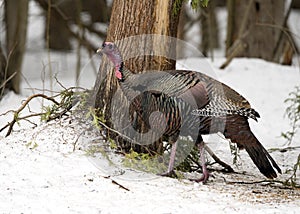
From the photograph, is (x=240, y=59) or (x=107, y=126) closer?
(x=107, y=126)

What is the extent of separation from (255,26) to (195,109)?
5.93m

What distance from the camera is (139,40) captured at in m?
5.45

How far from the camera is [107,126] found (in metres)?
5.41

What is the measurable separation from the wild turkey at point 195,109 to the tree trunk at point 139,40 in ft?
1.22

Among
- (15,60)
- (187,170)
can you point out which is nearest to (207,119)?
(187,170)

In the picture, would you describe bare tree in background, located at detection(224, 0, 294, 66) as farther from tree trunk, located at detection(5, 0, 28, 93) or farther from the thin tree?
tree trunk, located at detection(5, 0, 28, 93)

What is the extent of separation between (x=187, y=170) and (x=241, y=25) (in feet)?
17.8

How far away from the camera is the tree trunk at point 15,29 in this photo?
9.31m

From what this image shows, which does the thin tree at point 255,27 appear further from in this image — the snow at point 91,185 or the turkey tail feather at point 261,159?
the turkey tail feather at point 261,159

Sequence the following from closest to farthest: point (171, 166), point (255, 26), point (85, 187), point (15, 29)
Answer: point (85, 187) < point (171, 166) < point (15, 29) < point (255, 26)

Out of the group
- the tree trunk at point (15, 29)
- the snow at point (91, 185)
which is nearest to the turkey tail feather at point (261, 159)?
the snow at point (91, 185)

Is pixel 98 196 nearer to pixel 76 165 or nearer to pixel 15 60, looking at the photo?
pixel 76 165

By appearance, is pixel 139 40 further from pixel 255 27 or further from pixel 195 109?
pixel 255 27

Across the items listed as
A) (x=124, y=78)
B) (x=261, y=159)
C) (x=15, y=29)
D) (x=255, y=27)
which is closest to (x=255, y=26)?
(x=255, y=27)
